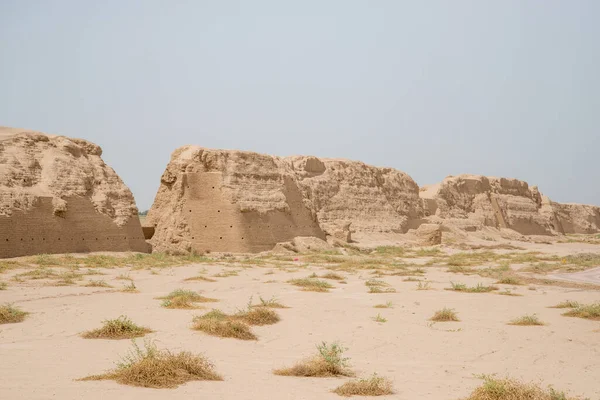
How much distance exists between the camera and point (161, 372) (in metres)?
5.69

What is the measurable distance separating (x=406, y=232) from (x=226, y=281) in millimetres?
37314

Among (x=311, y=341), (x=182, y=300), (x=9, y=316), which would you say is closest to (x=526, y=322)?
(x=311, y=341)

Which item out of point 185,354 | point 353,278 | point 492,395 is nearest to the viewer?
point 492,395

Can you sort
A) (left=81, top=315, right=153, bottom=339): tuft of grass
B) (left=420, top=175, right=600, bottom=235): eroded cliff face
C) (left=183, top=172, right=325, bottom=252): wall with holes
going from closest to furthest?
(left=81, top=315, right=153, bottom=339): tuft of grass, (left=183, top=172, right=325, bottom=252): wall with holes, (left=420, top=175, right=600, bottom=235): eroded cliff face

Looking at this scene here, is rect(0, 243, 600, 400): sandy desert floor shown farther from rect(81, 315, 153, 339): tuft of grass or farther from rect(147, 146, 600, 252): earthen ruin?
rect(147, 146, 600, 252): earthen ruin

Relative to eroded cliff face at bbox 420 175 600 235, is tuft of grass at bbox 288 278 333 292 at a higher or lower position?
lower

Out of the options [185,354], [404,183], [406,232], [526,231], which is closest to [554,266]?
[185,354]

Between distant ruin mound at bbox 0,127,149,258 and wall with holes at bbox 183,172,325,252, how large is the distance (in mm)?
3365

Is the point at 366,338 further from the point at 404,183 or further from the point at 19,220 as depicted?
the point at 404,183

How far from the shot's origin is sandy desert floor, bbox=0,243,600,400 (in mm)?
5812

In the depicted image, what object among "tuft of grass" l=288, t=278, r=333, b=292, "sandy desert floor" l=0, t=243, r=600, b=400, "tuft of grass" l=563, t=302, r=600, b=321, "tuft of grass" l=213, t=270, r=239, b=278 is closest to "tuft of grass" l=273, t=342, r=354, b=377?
"sandy desert floor" l=0, t=243, r=600, b=400

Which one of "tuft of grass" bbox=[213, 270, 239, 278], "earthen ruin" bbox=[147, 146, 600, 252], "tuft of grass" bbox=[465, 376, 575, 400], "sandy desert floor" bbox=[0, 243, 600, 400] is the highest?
"earthen ruin" bbox=[147, 146, 600, 252]

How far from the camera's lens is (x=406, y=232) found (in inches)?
2050

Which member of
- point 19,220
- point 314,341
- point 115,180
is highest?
point 115,180
